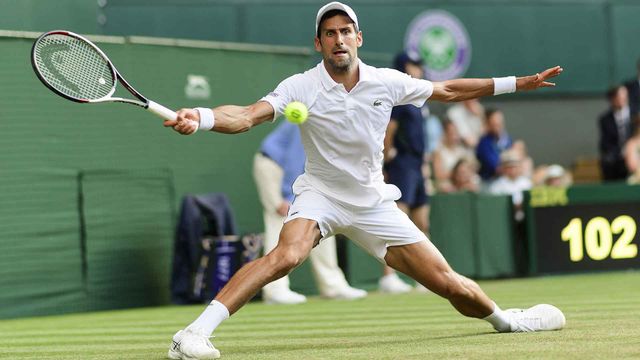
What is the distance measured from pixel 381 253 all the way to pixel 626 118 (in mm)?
10539

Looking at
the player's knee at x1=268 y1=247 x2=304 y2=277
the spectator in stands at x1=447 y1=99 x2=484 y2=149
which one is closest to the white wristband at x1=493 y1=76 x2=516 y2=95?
the player's knee at x1=268 y1=247 x2=304 y2=277

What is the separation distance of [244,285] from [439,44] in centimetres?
1337

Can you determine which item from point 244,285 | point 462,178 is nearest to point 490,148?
point 462,178

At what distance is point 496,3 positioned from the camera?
2056 centimetres

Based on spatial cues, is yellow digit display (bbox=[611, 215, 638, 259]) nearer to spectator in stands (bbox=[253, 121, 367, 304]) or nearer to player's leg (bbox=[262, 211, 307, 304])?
spectator in stands (bbox=[253, 121, 367, 304])

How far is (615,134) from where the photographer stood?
17516 mm

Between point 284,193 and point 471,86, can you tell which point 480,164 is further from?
point 471,86

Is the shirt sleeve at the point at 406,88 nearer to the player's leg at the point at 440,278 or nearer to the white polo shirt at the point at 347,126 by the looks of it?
the white polo shirt at the point at 347,126

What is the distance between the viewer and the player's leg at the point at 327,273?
1341 centimetres

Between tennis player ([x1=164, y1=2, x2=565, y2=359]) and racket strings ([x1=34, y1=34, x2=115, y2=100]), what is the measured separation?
36.9 inches

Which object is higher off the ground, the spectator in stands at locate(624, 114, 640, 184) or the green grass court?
the spectator in stands at locate(624, 114, 640, 184)

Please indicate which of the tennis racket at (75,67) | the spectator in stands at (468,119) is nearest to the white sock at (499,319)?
the tennis racket at (75,67)

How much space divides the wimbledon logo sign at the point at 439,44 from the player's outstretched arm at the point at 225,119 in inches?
506

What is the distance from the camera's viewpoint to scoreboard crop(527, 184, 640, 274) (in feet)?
50.8
